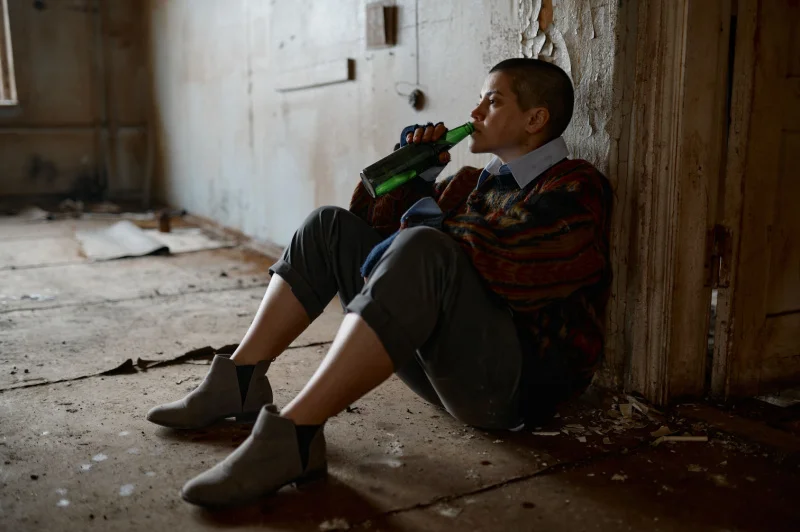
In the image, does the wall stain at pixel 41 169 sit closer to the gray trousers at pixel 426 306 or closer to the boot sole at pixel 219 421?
the boot sole at pixel 219 421

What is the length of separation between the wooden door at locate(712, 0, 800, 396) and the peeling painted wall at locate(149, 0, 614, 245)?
359 mm

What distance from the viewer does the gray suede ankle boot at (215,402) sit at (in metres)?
1.74

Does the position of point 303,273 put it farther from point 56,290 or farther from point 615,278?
point 56,290

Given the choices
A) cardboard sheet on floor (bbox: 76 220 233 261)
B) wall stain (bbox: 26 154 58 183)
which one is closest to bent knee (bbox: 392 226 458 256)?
cardboard sheet on floor (bbox: 76 220 233 261)

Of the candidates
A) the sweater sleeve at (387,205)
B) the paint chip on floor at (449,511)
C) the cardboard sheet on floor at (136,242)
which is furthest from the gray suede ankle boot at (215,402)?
the cardboard sheet on floor at (136,242)

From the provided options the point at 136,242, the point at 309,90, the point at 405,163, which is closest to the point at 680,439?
the point at 405,163

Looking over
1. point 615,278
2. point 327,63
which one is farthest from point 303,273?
point 327,63

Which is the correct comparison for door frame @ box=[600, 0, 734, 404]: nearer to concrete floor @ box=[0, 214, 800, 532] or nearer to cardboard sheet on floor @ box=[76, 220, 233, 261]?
concrete floor @ box=[0, 214, 800, 532]

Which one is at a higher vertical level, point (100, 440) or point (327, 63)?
point (327, 63)

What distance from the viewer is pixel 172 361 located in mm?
2385

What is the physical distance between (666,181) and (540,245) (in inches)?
18.9

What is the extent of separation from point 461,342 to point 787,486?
75cm

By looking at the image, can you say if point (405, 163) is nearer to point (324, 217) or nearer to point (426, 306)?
point (324, 217)

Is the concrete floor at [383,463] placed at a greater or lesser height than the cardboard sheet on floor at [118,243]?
greater
